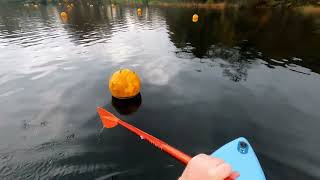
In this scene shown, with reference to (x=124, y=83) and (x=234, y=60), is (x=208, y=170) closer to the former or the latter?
(x=124, y=83)

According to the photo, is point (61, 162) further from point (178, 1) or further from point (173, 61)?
point (178, 1)

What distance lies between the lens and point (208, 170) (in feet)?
11.4

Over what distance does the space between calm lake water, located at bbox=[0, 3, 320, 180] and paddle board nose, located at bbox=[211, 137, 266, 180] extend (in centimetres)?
165

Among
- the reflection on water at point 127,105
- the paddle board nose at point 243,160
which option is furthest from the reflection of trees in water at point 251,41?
the paddle board nose at point 243,160

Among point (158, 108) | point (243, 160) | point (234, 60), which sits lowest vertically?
point (158, 108)

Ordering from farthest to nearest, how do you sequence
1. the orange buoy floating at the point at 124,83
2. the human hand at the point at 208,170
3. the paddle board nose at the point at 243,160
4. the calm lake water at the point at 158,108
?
the orange buoy floating at the point at 124,83 < the calm lake water at the point at 158,108 < the paddle board nose at the point at 243,160 < the human hand at the point at 208,170

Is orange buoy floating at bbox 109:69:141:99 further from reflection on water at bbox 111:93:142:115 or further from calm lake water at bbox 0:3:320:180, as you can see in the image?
calm lake water at bbox 0:3:320:180

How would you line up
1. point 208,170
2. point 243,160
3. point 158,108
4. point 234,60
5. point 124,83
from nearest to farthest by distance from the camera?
point 208,170 < point 243,160 < point 124,83 < point 158,108 < point 234,60

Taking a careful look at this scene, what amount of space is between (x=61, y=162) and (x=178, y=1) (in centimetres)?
8385

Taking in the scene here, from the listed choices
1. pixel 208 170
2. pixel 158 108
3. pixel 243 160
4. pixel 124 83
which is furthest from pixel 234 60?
pixel 208 170

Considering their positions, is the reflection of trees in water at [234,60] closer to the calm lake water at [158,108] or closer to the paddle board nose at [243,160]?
the calm lake water at [158,108]

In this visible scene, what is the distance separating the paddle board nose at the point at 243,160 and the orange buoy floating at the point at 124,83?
6.49 metres

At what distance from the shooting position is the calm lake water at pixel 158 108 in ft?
28.6

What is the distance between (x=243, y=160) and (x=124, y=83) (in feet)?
24.6
